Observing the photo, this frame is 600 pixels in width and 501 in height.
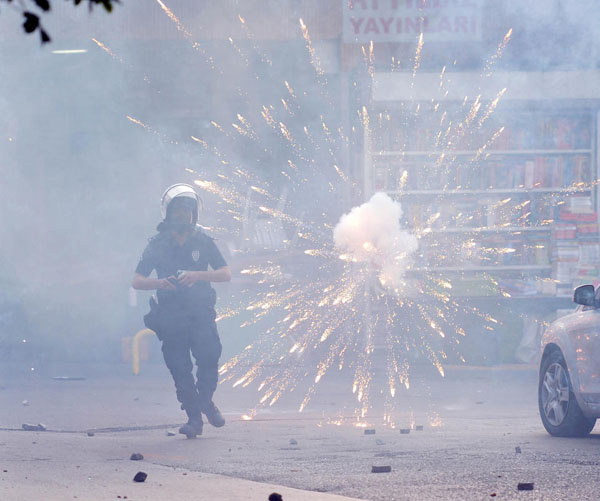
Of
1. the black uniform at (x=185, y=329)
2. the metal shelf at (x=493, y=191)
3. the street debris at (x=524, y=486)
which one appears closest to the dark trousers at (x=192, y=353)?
the black uniform at (x=185, y=329)

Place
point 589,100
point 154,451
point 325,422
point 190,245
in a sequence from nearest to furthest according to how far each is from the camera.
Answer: point 154,451 → point 190,245 → point 325,422 → point 589,100

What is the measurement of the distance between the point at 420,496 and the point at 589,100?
9.16m

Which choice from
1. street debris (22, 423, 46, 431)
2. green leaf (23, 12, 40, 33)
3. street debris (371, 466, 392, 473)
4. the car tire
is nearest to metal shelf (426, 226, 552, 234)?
the car tire

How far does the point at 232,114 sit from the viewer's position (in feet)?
45.6

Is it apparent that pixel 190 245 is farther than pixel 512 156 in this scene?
No

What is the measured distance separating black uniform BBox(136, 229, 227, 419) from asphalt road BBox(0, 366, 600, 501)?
0.34m

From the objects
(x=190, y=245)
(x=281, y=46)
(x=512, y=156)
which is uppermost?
(x=281, y=46)

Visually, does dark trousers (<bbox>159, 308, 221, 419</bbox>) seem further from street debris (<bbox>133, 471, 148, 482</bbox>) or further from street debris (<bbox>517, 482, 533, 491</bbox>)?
street debris (<bbox>517, 482, 533, 491</bbox>)

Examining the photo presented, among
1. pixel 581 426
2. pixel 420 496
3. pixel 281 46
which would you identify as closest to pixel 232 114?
pixel 281 46

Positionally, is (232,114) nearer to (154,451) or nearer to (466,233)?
(466,233)

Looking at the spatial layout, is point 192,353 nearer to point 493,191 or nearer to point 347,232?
point 347,232

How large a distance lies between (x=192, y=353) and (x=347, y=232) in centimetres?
632

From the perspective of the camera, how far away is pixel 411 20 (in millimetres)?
12492

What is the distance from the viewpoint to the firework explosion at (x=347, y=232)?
42.7ft
